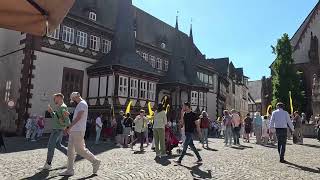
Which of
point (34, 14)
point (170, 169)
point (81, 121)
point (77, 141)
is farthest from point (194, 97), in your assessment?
point (34, 14)

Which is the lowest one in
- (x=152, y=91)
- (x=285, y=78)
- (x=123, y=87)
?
(x=123, y=87)

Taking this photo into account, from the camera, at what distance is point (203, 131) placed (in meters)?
17.3

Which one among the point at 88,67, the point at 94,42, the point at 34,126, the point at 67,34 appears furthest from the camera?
the point at 94,42

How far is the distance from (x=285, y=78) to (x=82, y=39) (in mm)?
24169

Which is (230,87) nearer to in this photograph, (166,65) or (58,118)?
(166,65)

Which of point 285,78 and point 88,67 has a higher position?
point 285,78

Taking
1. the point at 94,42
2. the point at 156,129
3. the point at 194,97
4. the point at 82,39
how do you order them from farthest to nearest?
the point at 194,97, the point at 94,42, the point at 82,39, the point at 156,129

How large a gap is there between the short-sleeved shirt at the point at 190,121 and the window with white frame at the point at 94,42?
21.9 metres

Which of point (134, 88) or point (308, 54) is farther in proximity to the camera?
point (308, 54)

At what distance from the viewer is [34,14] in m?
3.32

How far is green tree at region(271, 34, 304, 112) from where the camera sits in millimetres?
41406

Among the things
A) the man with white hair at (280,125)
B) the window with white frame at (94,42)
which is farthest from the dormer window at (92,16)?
the man with white hair at (280,125)

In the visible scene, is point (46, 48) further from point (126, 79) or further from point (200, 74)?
point (200, 74)

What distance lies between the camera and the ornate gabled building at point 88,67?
27016 millimetres
